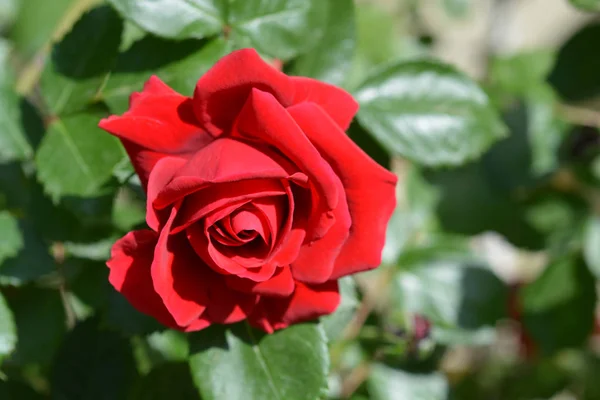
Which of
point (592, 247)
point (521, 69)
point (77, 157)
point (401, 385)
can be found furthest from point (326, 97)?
point (521, 69)

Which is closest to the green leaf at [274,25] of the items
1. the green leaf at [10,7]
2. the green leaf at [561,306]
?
the green leaf at [561,306]

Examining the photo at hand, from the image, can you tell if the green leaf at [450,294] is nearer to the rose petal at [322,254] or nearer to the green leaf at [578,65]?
the green leaf at [578,65]

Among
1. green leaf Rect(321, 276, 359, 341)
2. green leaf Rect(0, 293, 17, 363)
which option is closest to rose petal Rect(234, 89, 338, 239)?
green leaf Rect(321, 276, 359, 341)

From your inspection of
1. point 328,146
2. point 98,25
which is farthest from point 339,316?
point 98,25

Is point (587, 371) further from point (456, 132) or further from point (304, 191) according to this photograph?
point (304, 191)

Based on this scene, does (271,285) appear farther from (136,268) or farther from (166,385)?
(166,385)

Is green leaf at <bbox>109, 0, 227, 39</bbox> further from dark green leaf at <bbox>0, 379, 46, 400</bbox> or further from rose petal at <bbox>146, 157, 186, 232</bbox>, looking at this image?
dark green leaf at <bbox>0, 379, 46, 400</bbox>
